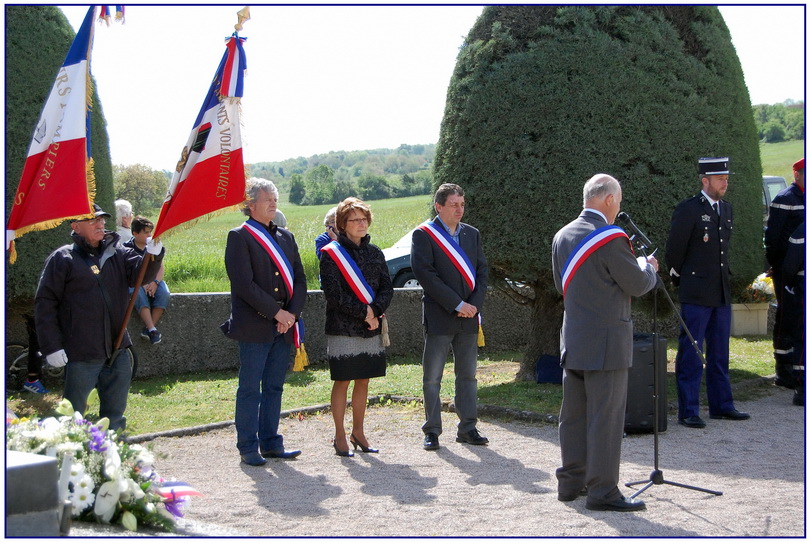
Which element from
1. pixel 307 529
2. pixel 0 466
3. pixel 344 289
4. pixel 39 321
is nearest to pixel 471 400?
pixel 344 289

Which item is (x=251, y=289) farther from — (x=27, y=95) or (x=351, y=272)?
(x=27, y=95)

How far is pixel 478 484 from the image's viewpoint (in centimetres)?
629

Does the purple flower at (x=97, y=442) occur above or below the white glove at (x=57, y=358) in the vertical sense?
below

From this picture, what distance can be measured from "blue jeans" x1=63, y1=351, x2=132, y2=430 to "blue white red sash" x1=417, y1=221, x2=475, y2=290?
2.48 meters

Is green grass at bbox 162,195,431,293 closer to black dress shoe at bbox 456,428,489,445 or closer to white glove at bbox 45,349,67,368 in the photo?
white glove at bbox 45,349,67,368

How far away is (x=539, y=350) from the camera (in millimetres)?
10305

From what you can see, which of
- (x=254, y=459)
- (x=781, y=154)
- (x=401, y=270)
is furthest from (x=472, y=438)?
(x=781, y=154)

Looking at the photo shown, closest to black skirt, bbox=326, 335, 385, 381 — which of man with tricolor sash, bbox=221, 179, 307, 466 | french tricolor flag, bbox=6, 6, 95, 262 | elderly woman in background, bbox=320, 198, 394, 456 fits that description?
elderly woman in background, bbox=320, 198, 394, 456

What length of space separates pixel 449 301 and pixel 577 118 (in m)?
2.70

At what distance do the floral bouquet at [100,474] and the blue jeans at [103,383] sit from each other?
5.57 feet

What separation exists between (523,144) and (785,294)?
3022 mm

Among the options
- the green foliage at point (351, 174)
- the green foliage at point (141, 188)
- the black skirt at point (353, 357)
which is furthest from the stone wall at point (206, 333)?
the green foliage at point (351, 174)

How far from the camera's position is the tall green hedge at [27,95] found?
9.10 meters

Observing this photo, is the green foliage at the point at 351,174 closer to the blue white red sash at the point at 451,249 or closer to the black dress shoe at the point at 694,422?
the black dress shoe at the point at 694,422
